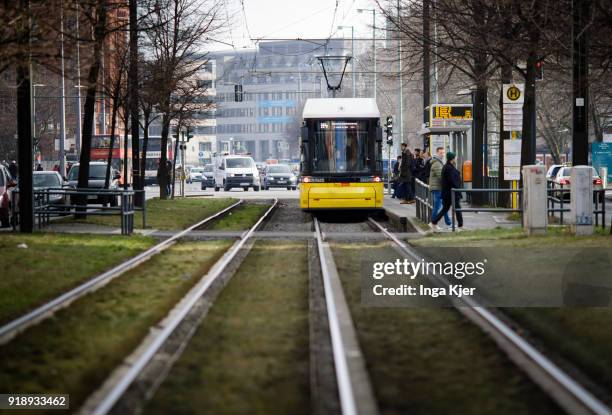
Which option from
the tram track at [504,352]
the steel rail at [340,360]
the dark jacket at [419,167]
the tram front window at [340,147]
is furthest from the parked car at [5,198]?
the tram track at [504,352]

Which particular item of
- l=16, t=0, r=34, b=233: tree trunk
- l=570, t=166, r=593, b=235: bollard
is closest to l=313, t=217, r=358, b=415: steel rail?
l=570, t=166, r=593, b=235: bollard

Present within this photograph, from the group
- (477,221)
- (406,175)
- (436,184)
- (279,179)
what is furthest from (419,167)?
(279,179)

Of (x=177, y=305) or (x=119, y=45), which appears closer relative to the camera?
(x=177, y=305)

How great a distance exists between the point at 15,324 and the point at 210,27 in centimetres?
3415

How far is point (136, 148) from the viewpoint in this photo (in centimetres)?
3869

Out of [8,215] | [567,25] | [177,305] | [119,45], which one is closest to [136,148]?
[119,45]

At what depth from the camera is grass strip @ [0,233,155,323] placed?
13.7 m

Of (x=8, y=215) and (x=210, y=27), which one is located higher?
(x=210, y=27)

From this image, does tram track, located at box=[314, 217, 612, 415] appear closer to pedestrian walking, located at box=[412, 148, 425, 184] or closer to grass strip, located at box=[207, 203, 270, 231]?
grass strip, located at box=[207, 203, 270, 231]

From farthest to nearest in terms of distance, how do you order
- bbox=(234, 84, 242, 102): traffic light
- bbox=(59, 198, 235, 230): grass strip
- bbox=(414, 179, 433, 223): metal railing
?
bbox=(234, 84, 242, 102): traffic light, bbox=(59, 198, 235, 230): grass strip, bbox=(414, 179, 433, 223): metal railing

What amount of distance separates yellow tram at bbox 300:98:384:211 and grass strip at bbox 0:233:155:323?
28.0 feet

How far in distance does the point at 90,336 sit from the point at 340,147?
21.3 metres

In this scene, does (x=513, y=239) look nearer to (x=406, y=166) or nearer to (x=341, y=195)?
(x=341, y=195)

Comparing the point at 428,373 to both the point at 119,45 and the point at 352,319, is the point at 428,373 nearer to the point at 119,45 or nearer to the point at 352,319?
the point at 352,319
